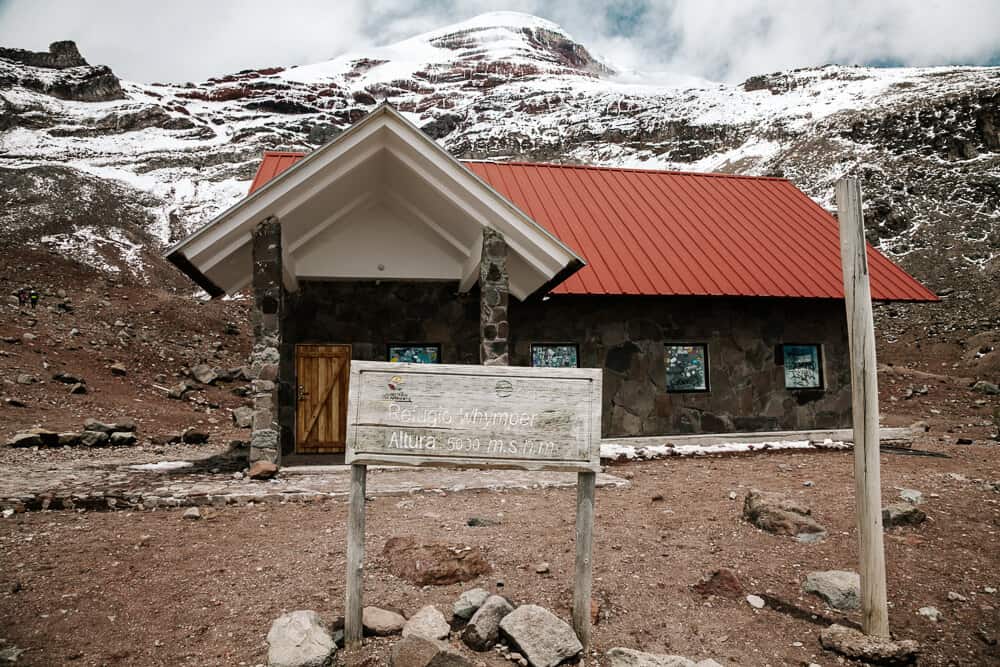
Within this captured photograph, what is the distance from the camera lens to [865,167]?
165 feet

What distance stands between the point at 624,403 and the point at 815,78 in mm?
103444

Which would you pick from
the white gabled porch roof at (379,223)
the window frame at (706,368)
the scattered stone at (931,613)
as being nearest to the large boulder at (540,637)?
the scattered stone at (931,613)

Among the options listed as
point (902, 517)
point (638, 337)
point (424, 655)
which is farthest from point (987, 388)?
point (424, 655)

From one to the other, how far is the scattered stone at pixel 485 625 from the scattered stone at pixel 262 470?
5220mm

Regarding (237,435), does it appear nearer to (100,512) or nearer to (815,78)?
(100,512)

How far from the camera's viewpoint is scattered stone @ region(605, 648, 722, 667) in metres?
3.71

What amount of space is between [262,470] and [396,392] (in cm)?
526

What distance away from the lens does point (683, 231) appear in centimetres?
1512

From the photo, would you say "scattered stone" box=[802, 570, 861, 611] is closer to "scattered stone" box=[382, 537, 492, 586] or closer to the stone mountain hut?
"scattered stone" box=[382, 537, 492, 586]

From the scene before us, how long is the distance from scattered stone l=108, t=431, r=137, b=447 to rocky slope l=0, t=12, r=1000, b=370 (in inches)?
909

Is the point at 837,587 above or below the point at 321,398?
below

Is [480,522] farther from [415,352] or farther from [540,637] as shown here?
[415,352]

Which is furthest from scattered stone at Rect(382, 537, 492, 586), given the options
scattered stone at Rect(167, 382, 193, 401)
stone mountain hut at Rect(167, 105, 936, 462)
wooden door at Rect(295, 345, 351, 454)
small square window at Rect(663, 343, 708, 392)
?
scattered stone at Rect(167, 382, 193, 401)

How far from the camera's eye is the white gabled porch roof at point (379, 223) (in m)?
8.89
